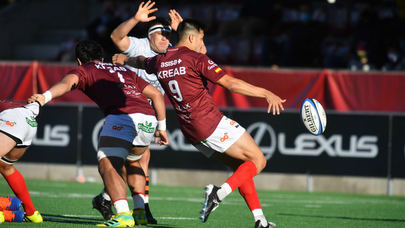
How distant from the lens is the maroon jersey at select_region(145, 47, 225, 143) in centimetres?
790

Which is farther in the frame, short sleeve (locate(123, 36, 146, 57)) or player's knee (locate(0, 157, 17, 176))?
short sleeve (locate(123, 36, 146, 57))

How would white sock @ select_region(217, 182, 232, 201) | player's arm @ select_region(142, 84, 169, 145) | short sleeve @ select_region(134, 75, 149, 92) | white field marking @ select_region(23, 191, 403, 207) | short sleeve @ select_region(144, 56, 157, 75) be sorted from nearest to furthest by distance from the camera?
Answer: white sock @ select_region(217, 182, 232, 201), short sleeve @ select_region(144, 56, 157, 75), player's arm @ select_region(142, 84, 169, 145), short sleeve @ select_region(134, 75, 149, 92), white field marking @ select_region(23, 191, 403, 207)

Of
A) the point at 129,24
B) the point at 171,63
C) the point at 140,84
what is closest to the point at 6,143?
the point at 140,84

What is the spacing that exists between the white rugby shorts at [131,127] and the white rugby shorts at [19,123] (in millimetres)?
784

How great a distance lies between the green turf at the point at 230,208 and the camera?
9.30 meters

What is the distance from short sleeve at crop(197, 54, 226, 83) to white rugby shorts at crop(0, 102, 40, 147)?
1.80 metres

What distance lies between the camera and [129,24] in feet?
29.8

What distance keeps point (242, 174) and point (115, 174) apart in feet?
4.40

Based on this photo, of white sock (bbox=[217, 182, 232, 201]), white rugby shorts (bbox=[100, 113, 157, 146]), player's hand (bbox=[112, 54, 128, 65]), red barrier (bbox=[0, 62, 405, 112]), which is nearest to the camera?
white sock (bbox=[217, 182, 232, 201])

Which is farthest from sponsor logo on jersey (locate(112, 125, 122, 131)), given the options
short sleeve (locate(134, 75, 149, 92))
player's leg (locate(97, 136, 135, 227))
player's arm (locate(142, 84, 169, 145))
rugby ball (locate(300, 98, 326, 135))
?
rugby ball (locate(300, 98, 326, 135))

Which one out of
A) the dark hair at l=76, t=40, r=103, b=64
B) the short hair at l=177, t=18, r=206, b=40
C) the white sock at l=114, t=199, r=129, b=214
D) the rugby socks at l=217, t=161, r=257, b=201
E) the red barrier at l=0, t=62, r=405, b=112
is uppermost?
the short hair at l=177, t=18, r=206, b=40

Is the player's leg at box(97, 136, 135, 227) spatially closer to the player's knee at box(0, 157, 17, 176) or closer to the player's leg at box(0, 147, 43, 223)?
the player's leg at box(0, 147, 43, 223)

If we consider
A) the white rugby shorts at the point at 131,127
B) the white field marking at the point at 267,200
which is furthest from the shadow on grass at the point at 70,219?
the white field marking at the point at 267,200

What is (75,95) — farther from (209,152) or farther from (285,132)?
(209,152)
